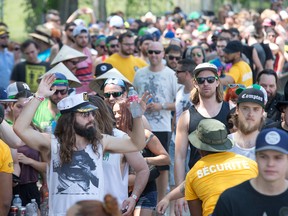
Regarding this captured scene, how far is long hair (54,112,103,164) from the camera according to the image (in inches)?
293

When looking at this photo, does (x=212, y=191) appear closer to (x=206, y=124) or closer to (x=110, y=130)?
(x=206, y=124)

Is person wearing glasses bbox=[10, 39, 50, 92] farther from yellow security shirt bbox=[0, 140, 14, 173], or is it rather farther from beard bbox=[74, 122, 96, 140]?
beard bbox=[74, 122, 96, 140]

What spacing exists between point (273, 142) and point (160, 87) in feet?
26.1

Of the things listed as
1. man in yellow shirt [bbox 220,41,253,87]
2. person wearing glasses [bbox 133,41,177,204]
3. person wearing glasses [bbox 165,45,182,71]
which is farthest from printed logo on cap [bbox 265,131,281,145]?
person wearing glasses [bbox 165,45,182,71]

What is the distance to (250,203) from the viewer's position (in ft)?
18.8

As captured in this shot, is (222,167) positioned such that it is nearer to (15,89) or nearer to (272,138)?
(272,138)

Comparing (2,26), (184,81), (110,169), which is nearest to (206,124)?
(110,169)

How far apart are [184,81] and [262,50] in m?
6.04

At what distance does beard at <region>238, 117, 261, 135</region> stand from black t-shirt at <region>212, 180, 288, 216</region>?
98.2 inches

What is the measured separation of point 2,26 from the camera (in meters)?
18.5

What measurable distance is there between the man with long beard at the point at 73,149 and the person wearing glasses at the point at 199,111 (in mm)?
1612

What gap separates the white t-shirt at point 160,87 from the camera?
13344 mm

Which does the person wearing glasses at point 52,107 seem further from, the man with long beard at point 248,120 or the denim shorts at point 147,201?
the man with long beard at point 248,120

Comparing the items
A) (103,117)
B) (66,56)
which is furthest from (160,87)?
(103,117)
